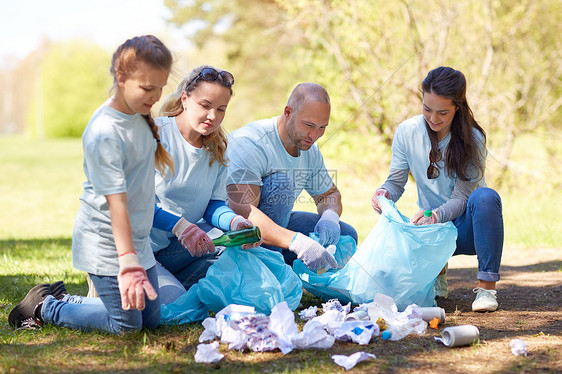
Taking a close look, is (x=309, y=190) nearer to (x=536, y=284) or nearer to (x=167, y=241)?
(x=167, y=241)

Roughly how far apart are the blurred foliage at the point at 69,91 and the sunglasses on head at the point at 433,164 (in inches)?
1635

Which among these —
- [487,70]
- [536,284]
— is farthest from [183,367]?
[487,70]

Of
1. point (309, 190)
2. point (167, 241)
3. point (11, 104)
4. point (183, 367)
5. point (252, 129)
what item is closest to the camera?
point (183, 367)

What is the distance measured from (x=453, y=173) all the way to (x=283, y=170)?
0.83 metres

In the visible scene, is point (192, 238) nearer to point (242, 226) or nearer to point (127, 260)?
point (242, 226)

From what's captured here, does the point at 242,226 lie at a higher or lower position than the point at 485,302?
higher

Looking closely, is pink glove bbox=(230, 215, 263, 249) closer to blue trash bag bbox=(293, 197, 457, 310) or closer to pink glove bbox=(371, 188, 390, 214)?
blue trash bag bbox=(293, 197, 457, 310)

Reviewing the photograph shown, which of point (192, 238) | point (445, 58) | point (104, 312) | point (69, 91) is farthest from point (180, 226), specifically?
point (69, 91)

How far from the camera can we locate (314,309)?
2.57 metres

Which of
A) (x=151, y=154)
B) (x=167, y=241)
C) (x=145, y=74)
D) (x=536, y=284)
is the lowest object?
(x=536, y=284)

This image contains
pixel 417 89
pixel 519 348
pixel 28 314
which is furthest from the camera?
pixel 417 89

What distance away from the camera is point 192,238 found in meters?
2.45

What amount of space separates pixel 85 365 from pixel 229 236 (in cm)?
79

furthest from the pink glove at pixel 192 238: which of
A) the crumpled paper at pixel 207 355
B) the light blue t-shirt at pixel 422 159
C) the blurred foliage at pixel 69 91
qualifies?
the blurred foliage at pixel 69 91
